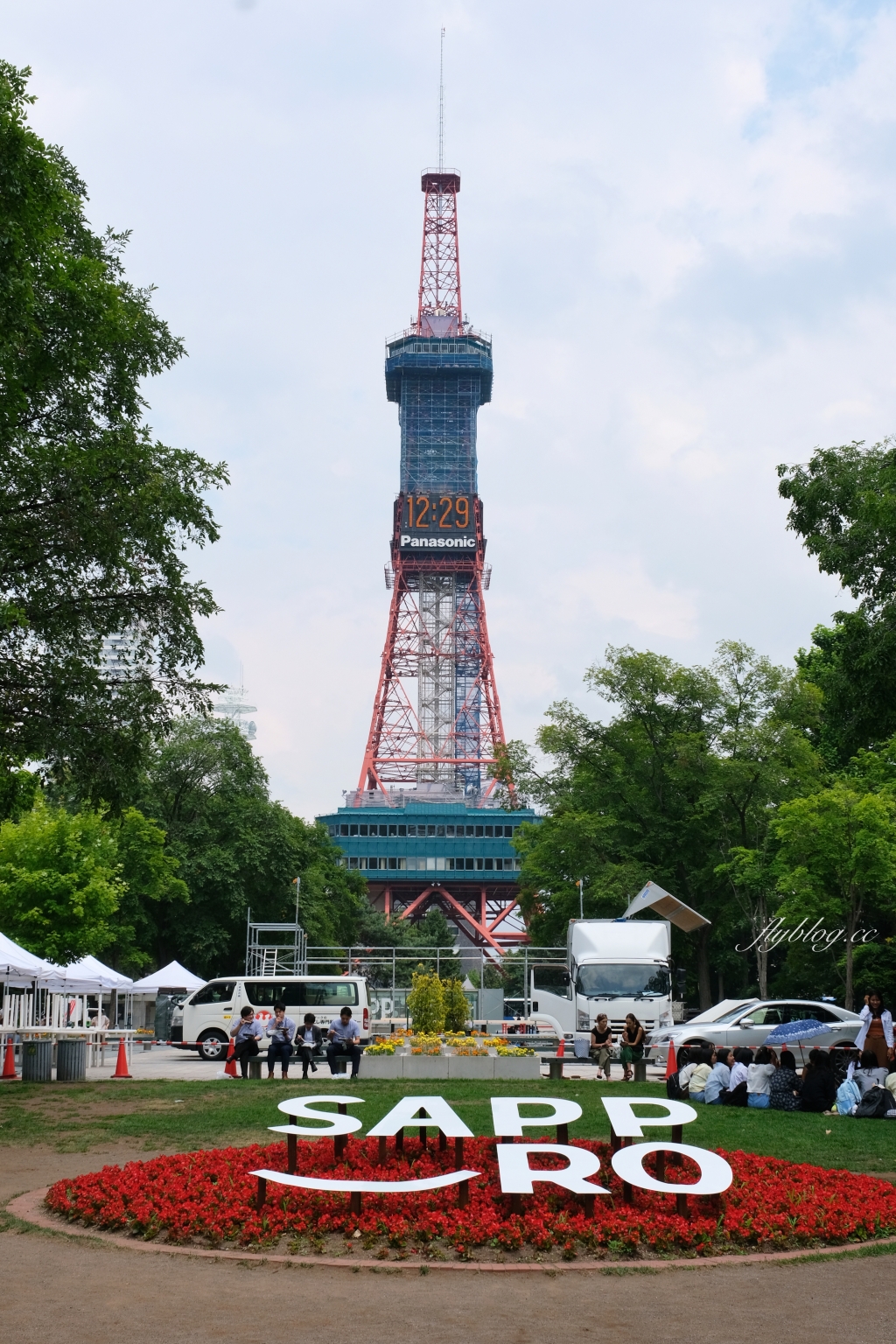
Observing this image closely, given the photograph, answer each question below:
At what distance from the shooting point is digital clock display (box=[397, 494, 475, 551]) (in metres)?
130

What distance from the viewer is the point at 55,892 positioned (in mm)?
38188

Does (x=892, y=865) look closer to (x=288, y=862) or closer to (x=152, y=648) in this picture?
(x=152, y=648)

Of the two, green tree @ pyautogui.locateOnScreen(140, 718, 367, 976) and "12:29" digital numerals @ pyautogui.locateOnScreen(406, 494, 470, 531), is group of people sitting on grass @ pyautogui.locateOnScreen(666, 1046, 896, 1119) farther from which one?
"12:29" digital numerals @ pyautogui.locateOnScreen(406, 494, 470, 531)

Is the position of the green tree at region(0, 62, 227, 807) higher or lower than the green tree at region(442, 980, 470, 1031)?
higher

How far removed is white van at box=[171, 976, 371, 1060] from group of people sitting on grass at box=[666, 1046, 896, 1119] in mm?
13966

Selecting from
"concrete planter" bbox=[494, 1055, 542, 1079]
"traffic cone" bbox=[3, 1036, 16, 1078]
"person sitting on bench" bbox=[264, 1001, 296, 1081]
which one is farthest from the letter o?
"traffic cone" bbox=[3, 1036, 16, 1078]

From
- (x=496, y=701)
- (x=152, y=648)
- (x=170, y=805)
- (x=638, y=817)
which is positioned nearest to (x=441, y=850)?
(x=496, y=701)

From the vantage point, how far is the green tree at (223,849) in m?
57.6

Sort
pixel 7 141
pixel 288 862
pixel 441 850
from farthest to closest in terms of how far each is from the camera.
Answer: pixel 441 850, pixel 288 862, pixel 7 141

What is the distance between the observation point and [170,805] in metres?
61.6

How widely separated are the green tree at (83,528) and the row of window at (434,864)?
293ft

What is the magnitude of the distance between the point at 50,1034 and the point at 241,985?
14.3ft

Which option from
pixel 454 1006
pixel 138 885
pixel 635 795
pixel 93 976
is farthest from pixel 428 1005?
pixel 138 885

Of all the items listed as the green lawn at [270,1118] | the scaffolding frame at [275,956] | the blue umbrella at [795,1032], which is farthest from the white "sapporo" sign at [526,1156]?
the scaffolding frame at [275,956]
